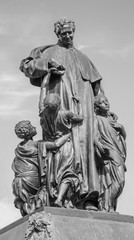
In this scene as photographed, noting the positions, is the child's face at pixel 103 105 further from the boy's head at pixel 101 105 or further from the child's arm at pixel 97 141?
the child's arm at pixel 97 141

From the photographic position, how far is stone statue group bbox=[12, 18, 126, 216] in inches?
572

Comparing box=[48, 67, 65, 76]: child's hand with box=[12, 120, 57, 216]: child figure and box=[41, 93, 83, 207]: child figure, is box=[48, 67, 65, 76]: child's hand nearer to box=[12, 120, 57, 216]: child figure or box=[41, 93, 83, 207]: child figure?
box=[41, 93, 83, 207]: child figure

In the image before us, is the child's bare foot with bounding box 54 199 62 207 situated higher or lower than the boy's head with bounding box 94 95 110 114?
lower

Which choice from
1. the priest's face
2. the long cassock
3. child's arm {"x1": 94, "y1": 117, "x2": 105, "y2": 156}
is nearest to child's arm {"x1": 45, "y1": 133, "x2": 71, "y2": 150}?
the long cassock

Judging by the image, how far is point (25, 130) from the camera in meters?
15.1

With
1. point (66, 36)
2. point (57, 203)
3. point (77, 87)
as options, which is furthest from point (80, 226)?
point (66, 36)

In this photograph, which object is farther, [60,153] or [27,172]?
[27,172]

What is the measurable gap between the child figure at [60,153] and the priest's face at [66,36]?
179cm

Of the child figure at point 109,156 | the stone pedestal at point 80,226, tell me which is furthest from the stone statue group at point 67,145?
the stone pedestal at point 80,226

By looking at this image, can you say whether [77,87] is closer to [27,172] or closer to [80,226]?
[27,172]

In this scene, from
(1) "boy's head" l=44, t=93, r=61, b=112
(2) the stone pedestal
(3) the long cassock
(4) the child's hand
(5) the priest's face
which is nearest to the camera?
(2) the stone pedestal

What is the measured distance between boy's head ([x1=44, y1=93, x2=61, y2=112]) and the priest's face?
73.9 inches

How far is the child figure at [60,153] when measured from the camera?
14.3m

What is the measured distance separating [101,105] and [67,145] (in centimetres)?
160
